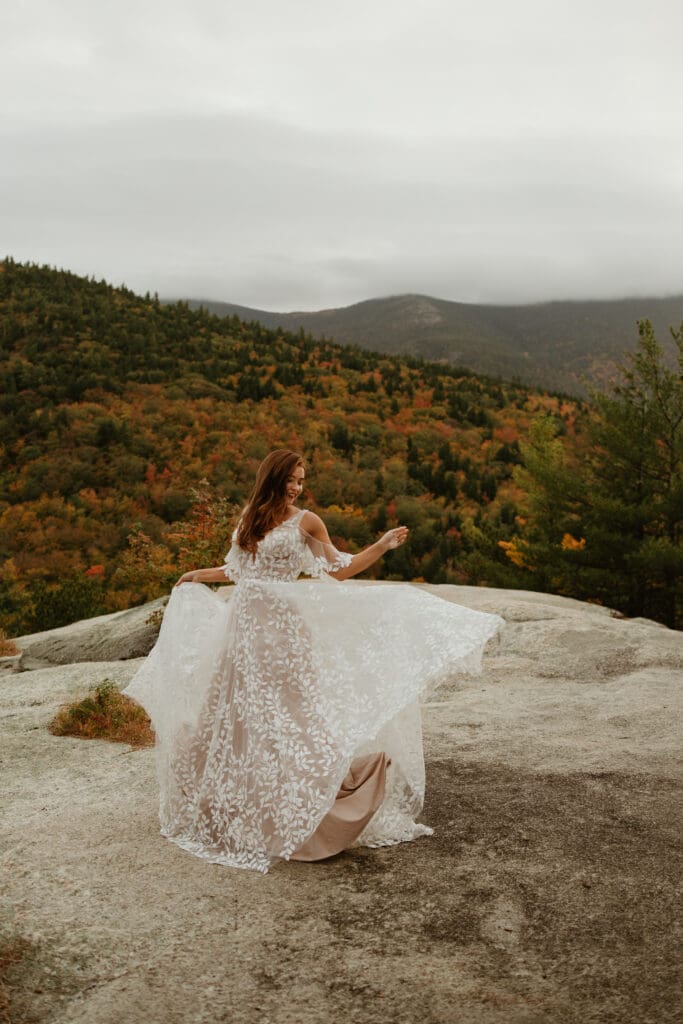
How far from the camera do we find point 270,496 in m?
4.85

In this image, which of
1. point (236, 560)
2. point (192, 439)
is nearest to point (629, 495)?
point (236, 560)

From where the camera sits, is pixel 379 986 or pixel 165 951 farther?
pixel 165 951

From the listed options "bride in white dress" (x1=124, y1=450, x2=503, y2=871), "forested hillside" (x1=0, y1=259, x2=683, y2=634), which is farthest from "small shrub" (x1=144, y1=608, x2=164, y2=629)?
"bride in white dress" (x1=124, y1=450, x2=503, y2=871)

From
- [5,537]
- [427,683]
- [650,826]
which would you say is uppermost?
[427,683]

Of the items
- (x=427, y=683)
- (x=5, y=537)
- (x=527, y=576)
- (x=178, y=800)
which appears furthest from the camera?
(x=5, y=537)

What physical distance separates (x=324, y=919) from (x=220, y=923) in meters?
0.47

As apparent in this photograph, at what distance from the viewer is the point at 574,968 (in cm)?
321

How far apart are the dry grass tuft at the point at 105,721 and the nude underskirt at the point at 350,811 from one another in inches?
132

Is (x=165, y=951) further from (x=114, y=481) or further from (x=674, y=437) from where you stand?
(x=114, y=481)

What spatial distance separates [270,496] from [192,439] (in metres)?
33.7

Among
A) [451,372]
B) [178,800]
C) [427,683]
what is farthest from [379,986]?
[451,372]

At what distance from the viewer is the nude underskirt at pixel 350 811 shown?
14.3 ft

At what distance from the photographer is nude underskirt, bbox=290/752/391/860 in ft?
14.3

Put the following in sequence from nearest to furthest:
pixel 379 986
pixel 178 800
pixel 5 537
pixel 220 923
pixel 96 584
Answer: pixel 379 986, pixel 220 923, pixel 178 800, pixel 96 584, pixel 5 537
